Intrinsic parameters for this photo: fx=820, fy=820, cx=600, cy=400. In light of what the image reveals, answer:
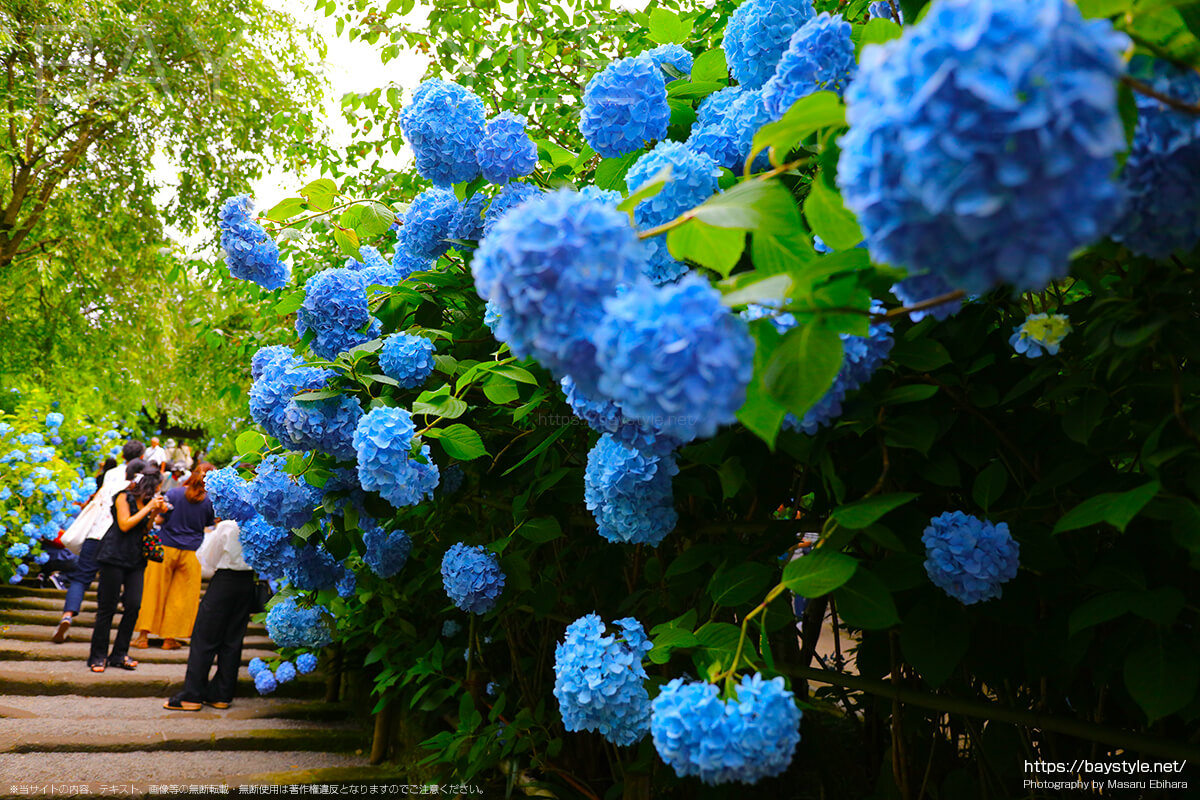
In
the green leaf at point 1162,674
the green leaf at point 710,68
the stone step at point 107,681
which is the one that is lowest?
the stone step at point 107,681

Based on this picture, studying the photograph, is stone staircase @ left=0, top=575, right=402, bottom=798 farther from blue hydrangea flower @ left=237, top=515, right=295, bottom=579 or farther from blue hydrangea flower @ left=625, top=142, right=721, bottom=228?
blue hydrangea flower @ left=625, top=142, right=721, bottom=228

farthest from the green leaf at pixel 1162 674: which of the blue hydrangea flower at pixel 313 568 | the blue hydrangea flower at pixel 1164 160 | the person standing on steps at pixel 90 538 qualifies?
the person standing on steps at pixel 90 538

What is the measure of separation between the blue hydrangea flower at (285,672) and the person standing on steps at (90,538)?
2.34m

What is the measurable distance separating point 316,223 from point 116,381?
1165cm

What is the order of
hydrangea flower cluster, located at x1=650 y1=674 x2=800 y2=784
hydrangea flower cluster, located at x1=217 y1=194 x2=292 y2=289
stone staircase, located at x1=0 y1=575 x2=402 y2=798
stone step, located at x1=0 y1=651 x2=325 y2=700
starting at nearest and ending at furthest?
hydrangea flower cluster, located at x1=650 y1=674 x2=800 y2=784
hydrangea flower cluster, located at x1=217 y1=194 x2=292 y2=289
stone staircase, located at x1=0 y1=575 x2=402 y2=798
stone step, located at x1=0 y1=651 x2=325 y2=700

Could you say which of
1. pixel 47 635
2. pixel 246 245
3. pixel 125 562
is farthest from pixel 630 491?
pixel 47 635

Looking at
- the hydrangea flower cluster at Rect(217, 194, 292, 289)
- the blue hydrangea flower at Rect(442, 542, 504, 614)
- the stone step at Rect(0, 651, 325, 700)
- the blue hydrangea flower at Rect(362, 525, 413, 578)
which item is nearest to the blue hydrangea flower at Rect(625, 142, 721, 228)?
the blue hydrangea flower at Rect(442, 542, 504, 614)

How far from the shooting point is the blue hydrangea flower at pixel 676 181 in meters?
1.10

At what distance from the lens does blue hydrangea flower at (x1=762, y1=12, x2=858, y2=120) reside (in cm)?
101

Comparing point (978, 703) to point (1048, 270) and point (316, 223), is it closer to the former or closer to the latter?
point (1048, 270)

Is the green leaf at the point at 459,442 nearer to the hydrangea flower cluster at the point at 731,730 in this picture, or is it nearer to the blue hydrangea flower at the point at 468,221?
the blue hydrangea flower at the point at 468,221

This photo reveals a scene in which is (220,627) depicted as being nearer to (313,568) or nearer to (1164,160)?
(313,568)

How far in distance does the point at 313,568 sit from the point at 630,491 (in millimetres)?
1426

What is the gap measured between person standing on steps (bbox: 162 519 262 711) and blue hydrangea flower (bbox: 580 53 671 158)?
501cm
